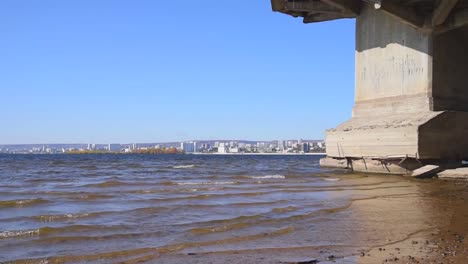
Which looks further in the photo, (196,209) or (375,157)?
(375,157)

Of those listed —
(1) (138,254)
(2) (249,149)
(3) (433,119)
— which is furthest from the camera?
(2) (249,149)

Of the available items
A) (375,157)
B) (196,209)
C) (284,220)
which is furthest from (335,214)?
(375,157)

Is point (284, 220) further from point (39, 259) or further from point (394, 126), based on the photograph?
point (394, 126)

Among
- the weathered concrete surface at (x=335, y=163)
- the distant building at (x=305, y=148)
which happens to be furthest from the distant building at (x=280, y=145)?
the weathered concrete surface at (x=335, y=163)

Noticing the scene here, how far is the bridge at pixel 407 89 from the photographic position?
20.2m

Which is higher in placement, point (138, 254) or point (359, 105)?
point (359, 105)

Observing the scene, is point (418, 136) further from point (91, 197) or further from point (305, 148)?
point (305, 148)

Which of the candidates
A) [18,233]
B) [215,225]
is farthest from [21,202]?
[215,225]

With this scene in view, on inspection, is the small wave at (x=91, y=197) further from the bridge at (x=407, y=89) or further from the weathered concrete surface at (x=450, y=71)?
the weathered concrete surface at (x=450, y=71)

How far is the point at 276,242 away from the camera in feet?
23.3

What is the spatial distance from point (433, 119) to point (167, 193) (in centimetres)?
1105

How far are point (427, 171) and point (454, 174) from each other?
102 centimetres

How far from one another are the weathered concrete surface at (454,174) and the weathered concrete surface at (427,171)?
21cm

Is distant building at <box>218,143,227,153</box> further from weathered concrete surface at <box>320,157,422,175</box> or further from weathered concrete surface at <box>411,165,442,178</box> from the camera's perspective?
weathered concrete surface at <box>411,165,442,178</box>
